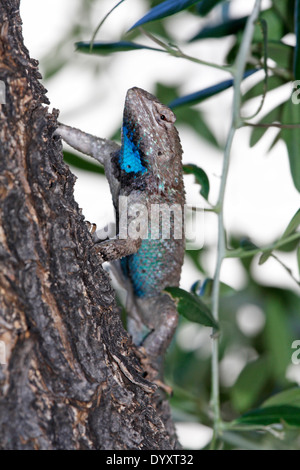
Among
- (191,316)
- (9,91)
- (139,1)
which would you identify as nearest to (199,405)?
(191,316)

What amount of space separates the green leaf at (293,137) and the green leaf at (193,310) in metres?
0.59

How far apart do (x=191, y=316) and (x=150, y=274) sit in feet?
1.53

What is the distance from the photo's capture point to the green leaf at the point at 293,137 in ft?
6.20

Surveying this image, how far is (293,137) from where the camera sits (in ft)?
6.42

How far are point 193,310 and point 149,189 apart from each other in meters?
0.47

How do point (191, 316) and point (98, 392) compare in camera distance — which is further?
point (191, 316)

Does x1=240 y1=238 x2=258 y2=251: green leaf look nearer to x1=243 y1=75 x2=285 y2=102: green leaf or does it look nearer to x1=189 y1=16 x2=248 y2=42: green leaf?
x1=243 y1=75 x2=285 y2=102: green leaf

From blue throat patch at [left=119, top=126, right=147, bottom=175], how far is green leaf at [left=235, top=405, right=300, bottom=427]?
83 centimetres

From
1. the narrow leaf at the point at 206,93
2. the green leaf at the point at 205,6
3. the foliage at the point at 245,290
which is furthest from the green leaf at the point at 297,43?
the green leaf at the point at 205,6

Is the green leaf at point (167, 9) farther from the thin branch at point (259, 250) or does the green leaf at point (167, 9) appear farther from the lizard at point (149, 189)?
the thin branch at point (259, 250)

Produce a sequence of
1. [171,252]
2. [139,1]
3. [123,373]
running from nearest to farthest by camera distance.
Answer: [123,373] → [171,252] → [139,1]
